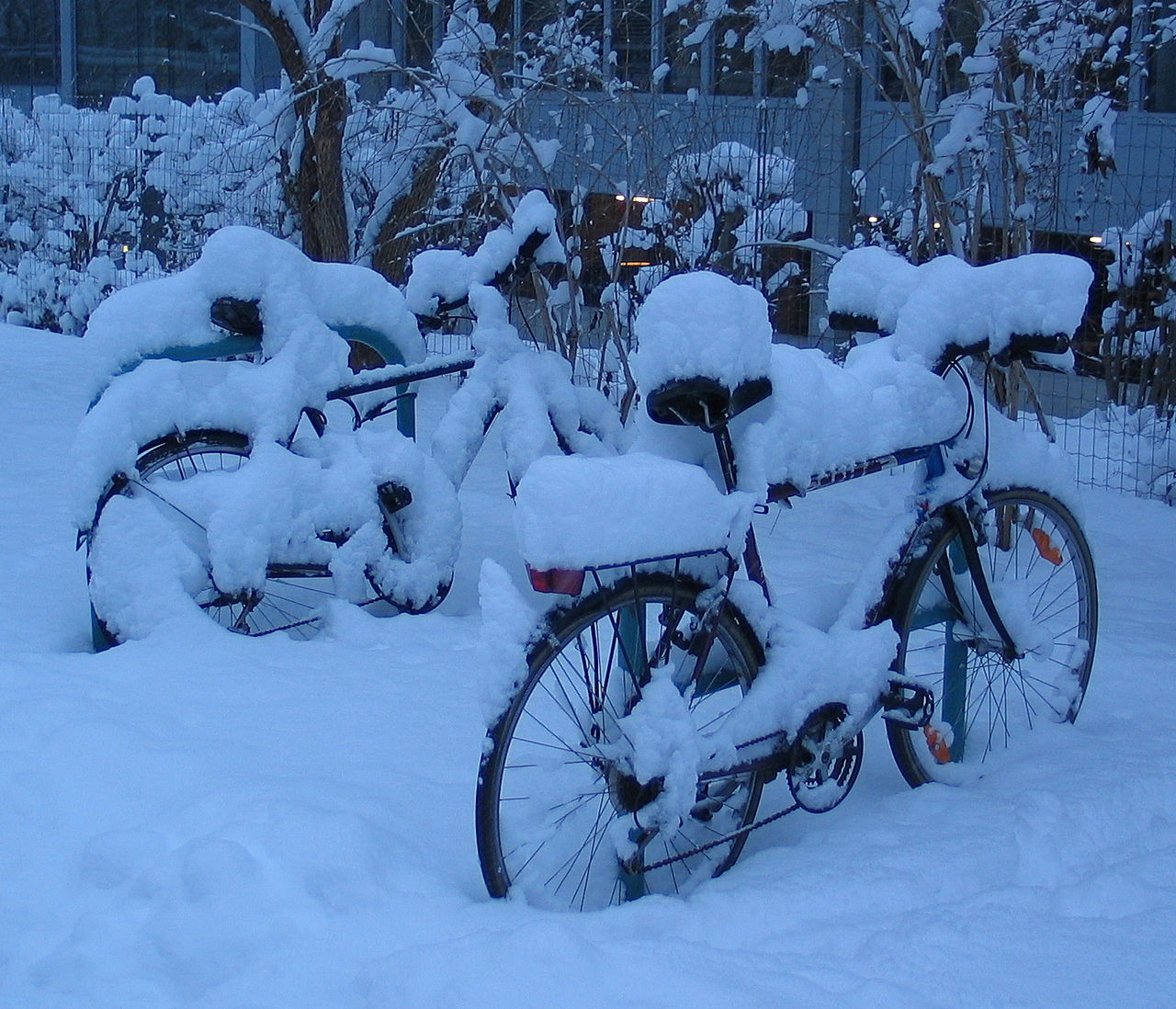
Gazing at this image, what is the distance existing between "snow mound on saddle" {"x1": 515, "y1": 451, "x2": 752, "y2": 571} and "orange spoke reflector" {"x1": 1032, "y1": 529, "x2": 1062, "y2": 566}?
1010 mm

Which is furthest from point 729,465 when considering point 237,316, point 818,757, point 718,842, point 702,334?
point 237,316

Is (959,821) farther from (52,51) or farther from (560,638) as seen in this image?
(52,51)

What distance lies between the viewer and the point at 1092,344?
27.4 feet

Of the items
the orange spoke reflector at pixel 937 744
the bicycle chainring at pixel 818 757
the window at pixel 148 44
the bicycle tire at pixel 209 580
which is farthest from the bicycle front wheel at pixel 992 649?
the window at pixel 148 44

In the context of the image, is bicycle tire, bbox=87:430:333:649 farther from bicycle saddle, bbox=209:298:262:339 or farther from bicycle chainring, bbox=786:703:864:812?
bicycle chainring, bbox=786:703:864:812

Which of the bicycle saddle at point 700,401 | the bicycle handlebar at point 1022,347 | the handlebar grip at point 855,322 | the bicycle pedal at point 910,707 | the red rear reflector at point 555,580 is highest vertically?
the handlebar grip at point 855,322

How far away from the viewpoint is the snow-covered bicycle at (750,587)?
233 cm

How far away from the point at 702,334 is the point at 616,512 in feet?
1.27

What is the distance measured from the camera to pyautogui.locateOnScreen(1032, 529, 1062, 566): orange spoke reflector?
3121 millimetres

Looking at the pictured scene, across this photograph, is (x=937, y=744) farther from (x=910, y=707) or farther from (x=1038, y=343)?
(x=1038, y=343)

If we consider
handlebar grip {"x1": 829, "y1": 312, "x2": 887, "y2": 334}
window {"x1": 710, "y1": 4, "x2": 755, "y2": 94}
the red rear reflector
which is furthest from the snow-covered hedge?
the red rear reflector

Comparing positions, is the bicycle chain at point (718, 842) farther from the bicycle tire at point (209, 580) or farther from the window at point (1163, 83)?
the window at point (1163, 83)

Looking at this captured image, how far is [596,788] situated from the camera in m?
2.67

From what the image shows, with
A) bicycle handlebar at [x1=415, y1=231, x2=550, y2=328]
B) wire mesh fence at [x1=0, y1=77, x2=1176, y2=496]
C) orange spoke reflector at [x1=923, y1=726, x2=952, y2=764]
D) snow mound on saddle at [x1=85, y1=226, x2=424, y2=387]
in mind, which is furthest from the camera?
wire mesh fence at [x1=0, y1=77, x2=1176, y2=496]
